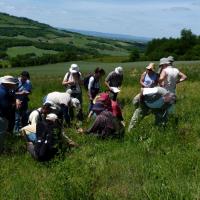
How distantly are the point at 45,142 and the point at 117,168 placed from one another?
191cm

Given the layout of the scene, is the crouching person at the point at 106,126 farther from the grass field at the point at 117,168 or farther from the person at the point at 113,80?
the person at the point at 113,80

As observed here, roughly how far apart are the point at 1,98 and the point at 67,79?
4.37 meters

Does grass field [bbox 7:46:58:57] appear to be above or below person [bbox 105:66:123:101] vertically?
below

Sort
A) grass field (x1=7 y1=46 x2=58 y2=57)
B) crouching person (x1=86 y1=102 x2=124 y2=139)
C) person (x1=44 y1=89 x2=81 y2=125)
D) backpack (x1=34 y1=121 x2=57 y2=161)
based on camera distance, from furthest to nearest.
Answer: grass field (x1=7 y1=46 x2=58 y2=57)
person (x1=44 y1=89 x2=81 y2=125)
crouching person (x1=86 y1=102 x2=124 y2=139)
backpack (x1=34 y1=121 x2=57 y2=161)

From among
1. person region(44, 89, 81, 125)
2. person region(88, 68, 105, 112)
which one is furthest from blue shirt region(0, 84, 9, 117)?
person region(88, 68, 105, 112)

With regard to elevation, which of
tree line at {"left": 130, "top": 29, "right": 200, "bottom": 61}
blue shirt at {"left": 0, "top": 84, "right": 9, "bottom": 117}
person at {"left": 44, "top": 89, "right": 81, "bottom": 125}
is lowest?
tree line at {"left": 130, "top": 29, "right": 200, "bottom": 61}

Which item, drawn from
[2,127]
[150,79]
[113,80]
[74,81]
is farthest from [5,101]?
[113,80]

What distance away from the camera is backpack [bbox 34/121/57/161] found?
1036cm

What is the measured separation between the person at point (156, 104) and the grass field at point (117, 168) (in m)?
0.22

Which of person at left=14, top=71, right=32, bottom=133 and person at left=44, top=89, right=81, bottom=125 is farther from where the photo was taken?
person at left=14, top=71, right=32, bottom=133

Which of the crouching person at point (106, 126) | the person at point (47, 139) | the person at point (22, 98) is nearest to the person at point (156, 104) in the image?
the crouching person at point (106, 126)

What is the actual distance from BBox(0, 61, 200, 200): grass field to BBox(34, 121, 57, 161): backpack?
0.22 metres

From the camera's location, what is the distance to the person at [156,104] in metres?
12.3

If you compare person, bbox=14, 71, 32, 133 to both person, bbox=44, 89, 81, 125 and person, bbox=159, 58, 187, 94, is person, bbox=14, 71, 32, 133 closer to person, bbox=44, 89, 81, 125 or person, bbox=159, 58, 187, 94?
person, bbox=44, 89, 81, 125
